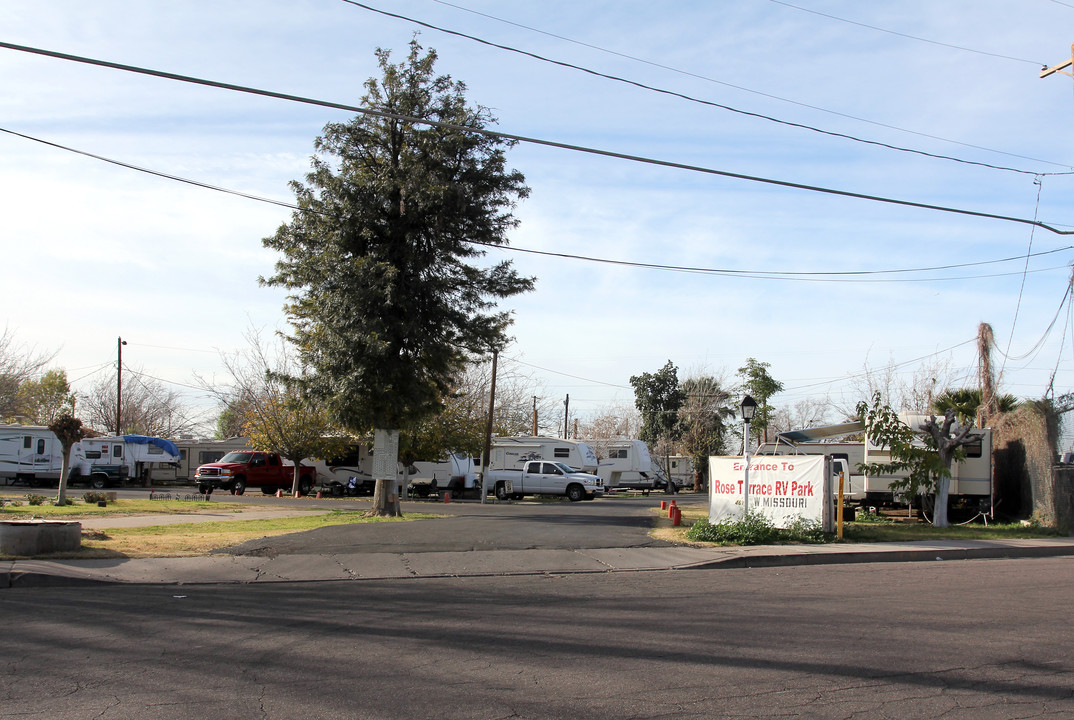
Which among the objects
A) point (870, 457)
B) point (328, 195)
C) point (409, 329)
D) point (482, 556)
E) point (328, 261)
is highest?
point (328, 195)

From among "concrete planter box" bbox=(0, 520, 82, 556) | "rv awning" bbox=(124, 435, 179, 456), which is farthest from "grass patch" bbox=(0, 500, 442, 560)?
"rv awning" bbox=(124, 435, 179, 456)

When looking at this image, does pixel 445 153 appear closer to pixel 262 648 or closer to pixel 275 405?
pixel 262 648

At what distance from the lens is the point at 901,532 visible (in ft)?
62.6

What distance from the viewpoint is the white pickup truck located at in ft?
115

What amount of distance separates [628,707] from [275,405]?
3279 cm

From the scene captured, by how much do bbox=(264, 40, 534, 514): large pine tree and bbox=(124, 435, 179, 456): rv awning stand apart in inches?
961

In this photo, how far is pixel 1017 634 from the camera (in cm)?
820

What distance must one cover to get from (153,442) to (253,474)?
25.8ft

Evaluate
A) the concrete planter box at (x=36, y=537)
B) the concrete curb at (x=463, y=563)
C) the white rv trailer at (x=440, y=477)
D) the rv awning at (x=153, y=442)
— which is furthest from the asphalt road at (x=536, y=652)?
the rv awning at (x=153, y=442)

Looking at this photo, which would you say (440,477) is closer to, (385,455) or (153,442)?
(385,455)

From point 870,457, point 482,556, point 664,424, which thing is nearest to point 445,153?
point 482,556

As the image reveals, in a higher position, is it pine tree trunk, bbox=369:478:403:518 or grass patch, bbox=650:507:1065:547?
pine tree trunk, bbox=369:478:403:518

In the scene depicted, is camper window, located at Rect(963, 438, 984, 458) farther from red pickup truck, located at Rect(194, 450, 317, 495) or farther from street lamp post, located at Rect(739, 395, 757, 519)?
red pickup truck, located at Rect(194, 450, 317, 495)

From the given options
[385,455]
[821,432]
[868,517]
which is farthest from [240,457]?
[868,517]
